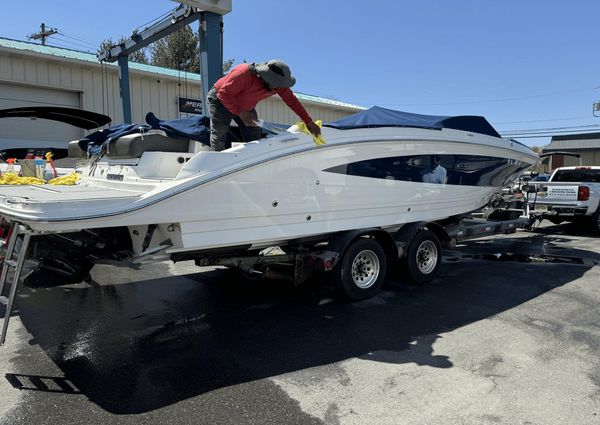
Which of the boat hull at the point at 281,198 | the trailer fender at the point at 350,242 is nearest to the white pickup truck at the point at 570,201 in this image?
the boat hull at the point at 281,198

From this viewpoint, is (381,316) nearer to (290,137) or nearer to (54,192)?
(290,137)

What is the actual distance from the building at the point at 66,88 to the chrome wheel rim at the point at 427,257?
10.9 metres

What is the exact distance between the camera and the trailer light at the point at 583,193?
12.2 meters

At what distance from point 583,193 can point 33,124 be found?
576 inches

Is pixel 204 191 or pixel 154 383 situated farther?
pixel 204 191

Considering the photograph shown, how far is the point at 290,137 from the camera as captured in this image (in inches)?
211

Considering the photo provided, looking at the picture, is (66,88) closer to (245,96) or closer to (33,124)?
(33,124)

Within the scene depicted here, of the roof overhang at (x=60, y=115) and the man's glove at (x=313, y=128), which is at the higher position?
the roof overhang at (x=60, y=115)

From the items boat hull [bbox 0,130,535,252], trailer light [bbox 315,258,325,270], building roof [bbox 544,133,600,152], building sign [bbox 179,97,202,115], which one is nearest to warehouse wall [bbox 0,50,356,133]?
building sign [bbox 179,97,202,115]

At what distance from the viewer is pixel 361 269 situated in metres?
6.36

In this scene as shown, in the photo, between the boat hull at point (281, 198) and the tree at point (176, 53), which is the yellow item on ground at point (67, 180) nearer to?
the boat hull at point (281, 198)

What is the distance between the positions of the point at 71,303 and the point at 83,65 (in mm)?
10005

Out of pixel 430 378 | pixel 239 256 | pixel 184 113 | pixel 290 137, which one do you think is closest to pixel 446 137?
Answer: pixel 290 137

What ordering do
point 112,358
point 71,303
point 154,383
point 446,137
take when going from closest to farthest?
point 154,383 < point 112,358 < point 71,303 < point 446,137
